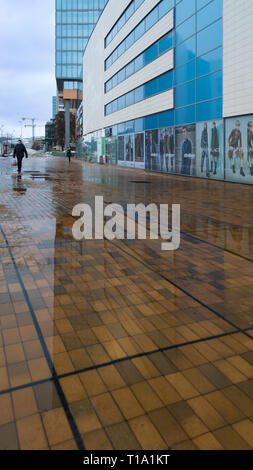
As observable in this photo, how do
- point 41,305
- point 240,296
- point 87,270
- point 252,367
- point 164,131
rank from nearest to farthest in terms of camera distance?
point 252,367 → point 41,305 → point 240,296 → point 87,270 → point 164,131

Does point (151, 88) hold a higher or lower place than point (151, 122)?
higher

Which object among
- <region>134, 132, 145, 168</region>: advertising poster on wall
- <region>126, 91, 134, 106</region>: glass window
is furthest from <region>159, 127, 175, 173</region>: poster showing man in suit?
<region>126, 91, 134, 106</region>: glass window

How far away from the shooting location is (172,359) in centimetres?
295

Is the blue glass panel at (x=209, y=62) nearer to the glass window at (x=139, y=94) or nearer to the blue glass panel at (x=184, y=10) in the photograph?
the blue glass panel at (x=184, y=10)

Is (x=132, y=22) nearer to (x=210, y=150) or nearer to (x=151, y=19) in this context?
(x=151, y=19)

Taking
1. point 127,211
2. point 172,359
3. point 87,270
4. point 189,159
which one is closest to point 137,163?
point 189,159

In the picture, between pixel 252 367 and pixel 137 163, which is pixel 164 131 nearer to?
pixel 137 163

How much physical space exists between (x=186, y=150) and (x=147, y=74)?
9.30m

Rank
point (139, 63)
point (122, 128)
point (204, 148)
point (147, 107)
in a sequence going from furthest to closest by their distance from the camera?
point (122, 128), point (139, 63), point (147, 107), point (204, 148)

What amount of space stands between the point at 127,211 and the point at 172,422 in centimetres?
729

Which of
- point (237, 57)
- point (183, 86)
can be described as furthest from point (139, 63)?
point (237, 57)

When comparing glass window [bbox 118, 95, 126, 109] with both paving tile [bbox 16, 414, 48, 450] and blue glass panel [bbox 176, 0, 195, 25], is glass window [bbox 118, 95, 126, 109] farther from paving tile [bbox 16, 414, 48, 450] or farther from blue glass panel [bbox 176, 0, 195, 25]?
paving tile [bbox 16, 414, 48, 450]

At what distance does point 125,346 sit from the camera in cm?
313

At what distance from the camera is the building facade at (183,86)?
17.2 m
